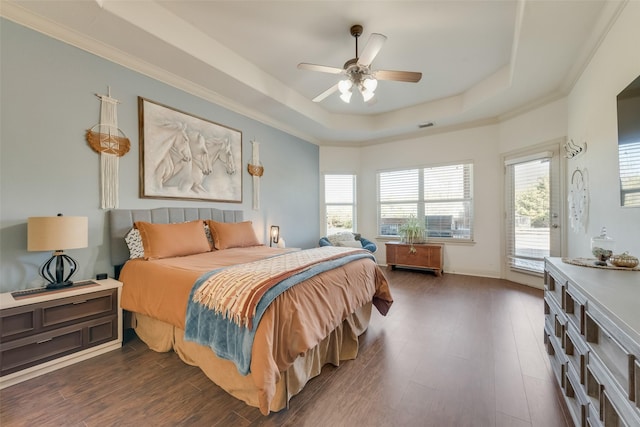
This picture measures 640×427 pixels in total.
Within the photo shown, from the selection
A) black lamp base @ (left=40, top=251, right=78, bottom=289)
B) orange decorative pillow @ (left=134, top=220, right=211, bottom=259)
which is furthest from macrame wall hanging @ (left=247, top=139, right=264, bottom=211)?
black lamp base @ (left=40, top=251, right=78, bottom=289)

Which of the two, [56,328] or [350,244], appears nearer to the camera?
[56,328]

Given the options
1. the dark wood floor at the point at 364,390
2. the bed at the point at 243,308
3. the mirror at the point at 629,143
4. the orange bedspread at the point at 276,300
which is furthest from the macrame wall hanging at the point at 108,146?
the mirror at the point at 629,143

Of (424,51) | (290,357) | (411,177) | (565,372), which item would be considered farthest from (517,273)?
(290,357)

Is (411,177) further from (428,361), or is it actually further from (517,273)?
(428,361)

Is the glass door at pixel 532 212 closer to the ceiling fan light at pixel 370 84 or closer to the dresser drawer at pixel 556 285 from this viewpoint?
the dresser drawer at pixel 556 285

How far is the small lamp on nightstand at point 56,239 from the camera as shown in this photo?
2.01 m

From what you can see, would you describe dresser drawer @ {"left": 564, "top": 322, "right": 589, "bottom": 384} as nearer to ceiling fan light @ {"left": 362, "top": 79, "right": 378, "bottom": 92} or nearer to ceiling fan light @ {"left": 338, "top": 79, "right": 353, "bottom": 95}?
ceiling fan light @ {"left": 362, "top": 79, "right": 378, "bottom": 92}

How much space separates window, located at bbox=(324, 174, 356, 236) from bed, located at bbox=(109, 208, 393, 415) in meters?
3.28

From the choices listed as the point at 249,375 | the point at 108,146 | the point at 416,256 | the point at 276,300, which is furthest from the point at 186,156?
the point at 416,256

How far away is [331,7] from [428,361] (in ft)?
10.9

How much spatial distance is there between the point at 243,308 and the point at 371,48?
2459 millimetres

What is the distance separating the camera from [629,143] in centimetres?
179

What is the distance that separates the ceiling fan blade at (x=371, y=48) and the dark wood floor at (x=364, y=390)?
108 inches

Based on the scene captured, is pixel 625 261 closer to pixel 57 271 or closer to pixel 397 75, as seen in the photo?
pixel 397 75
